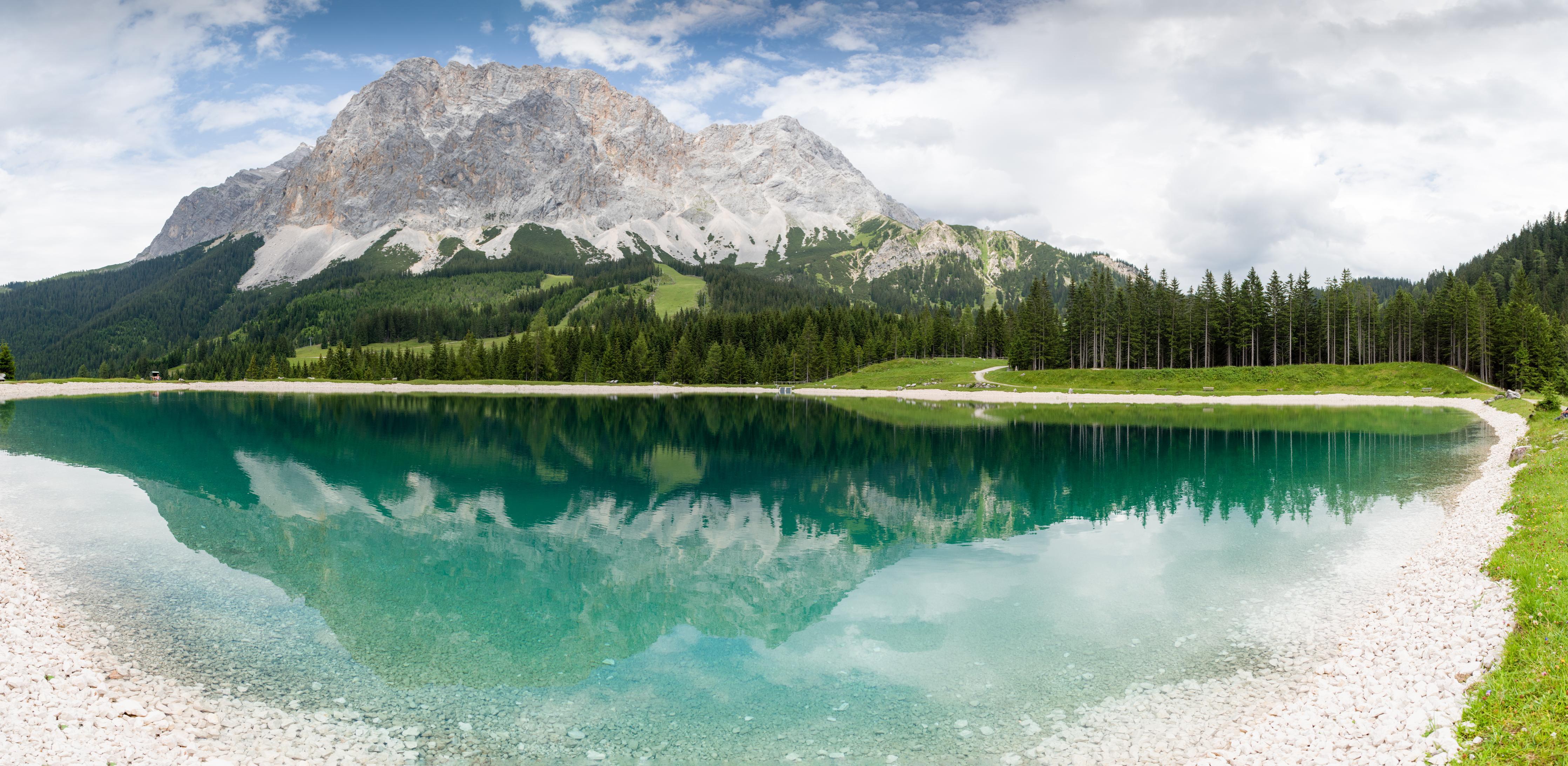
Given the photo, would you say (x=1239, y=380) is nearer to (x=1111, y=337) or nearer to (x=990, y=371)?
(x=1111, y=337)

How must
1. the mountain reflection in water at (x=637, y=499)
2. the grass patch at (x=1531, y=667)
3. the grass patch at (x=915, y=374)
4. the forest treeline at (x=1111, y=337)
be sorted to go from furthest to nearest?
the grass patch at (x=915, y=374)
the forest treeline at (x=1111, y=337)
the mountain reflection in water at (x=637, y=499)
the grass patch at (x=1531, y=667)

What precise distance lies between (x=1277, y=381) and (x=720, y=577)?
113 metres

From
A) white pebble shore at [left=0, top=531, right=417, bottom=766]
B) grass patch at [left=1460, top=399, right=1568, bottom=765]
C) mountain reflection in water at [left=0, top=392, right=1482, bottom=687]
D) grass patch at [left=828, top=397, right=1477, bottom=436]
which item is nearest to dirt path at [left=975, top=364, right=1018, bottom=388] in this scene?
grass patch at [left=828, top=397, right=1477, bottom=436]

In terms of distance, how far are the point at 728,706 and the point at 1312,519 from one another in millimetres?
24444

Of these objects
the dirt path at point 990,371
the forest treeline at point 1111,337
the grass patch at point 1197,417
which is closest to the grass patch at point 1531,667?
the grass patch at point 1197,417

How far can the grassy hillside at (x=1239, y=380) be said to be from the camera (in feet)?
327

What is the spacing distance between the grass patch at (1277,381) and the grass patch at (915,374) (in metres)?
13.8

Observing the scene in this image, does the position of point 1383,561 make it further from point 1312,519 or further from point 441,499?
point 441,499

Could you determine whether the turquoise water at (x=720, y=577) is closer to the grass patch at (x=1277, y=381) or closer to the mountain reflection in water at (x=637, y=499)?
the mountain reflection in water at (x=637, y=499)

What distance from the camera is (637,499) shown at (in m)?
32.4

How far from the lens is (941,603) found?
18047 mm

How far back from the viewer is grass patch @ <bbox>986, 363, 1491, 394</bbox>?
99312 mm

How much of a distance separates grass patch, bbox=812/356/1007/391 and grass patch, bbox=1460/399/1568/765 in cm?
11072

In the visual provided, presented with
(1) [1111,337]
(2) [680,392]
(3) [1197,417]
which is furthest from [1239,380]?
(2) [680,392]
